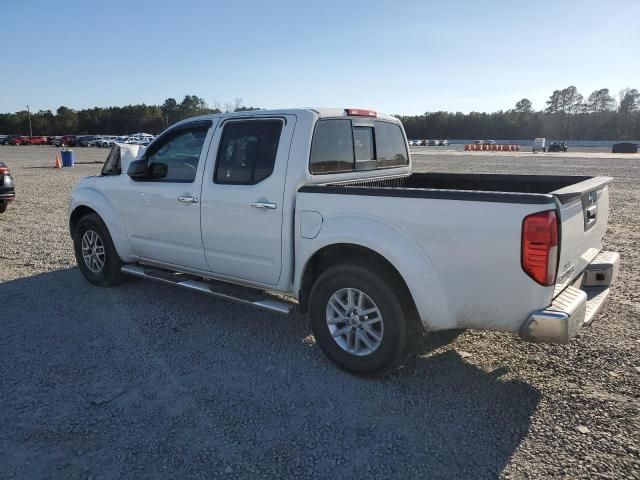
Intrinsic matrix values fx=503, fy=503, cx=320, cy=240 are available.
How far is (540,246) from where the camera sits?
2949mm

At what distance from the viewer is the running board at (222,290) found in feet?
13.7

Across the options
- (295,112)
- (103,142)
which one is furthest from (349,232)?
(103,142)

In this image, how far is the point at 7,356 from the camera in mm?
4180

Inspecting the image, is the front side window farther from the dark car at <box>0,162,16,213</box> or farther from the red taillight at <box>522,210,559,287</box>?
the dark car at <box>0,162,16,213</box>

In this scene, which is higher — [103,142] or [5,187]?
[103,142]

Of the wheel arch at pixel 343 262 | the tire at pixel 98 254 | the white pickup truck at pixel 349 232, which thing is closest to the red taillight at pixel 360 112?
the white pickup truck at pixel 349 232

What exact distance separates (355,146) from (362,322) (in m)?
1.81

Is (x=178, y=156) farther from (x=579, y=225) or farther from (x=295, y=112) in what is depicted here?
(x=579, y=225)

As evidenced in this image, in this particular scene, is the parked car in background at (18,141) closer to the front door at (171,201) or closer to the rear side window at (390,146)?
the front door at (171,201)

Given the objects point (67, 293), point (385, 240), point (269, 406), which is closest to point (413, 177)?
point (385, 240)

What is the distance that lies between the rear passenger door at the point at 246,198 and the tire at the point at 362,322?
22.1 inches

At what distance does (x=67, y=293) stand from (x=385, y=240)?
162 inches

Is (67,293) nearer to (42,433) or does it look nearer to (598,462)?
(42,433)

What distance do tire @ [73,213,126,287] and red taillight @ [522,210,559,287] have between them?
A: 14.8ft
